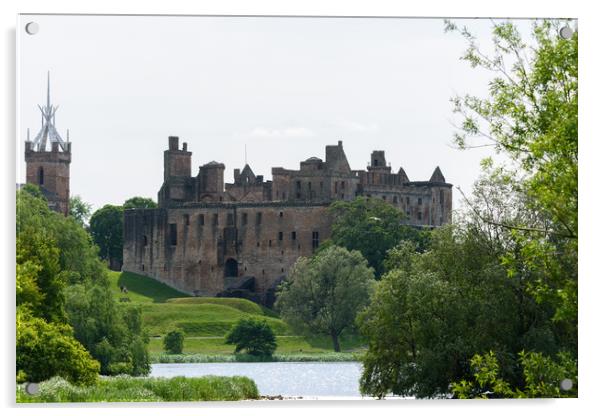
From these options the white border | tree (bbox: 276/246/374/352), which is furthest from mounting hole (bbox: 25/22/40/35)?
tree (bbox: 276/246/374/352)

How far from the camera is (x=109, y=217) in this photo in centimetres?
8462

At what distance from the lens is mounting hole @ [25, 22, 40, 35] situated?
24000 mm

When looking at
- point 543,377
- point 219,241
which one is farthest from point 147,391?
point 219,241

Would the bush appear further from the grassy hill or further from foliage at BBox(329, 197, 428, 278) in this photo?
foliage at BBox(329, 197, 428, 278)

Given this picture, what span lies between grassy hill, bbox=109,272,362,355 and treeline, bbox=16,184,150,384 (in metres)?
5.93

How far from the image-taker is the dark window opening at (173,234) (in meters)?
86.6

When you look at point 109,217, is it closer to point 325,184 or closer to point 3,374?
point 325,184

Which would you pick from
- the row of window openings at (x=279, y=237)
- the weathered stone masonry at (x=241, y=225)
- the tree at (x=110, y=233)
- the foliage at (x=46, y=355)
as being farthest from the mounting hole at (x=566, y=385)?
the row of window openings at (x=279, y=237)

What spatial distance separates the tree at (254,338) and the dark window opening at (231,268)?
2984 centimetres

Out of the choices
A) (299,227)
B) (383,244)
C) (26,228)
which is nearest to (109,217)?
(299,227)

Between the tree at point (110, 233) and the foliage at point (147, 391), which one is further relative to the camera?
the tree at point (110, 233)

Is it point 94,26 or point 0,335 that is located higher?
point 94,26
